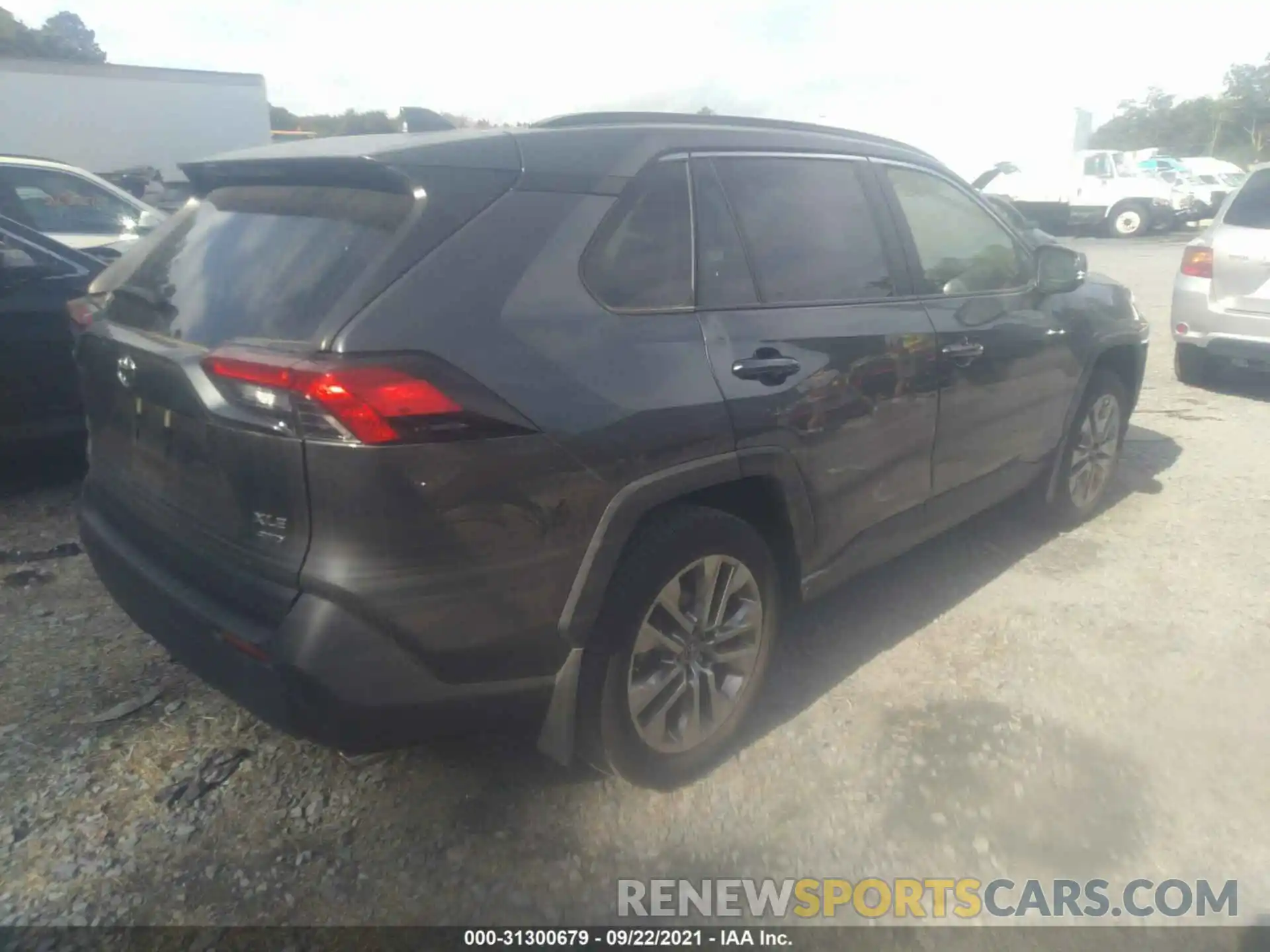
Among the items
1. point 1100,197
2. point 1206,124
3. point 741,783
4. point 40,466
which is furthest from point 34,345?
point 1206,124

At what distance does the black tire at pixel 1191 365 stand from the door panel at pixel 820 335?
525 cm

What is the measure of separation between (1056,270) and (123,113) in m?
24.6

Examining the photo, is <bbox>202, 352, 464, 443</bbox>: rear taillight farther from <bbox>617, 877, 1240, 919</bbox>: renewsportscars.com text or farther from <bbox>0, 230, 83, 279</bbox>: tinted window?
<bbox>0, 230, 83, 279</bbox>: tinted window

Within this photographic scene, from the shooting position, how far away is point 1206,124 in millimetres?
53594

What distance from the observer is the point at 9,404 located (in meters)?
4.68

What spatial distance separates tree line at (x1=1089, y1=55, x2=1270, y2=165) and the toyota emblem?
52748mm

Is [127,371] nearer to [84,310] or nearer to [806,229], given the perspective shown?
[84,310]

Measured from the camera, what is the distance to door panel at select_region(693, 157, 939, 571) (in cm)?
273

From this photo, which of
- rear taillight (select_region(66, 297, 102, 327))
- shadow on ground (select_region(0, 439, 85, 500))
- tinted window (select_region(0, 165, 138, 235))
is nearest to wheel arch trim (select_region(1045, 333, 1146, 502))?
rear taillight (select_region(66, 297, 102, 327))

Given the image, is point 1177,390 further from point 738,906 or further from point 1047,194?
point 1047,194

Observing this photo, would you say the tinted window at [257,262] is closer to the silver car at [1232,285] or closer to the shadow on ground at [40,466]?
the shadow on ground at [40,466]

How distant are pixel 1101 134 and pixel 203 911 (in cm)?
6808

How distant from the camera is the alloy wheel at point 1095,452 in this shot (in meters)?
4.66

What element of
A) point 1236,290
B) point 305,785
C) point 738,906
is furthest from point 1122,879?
point 1236,290
